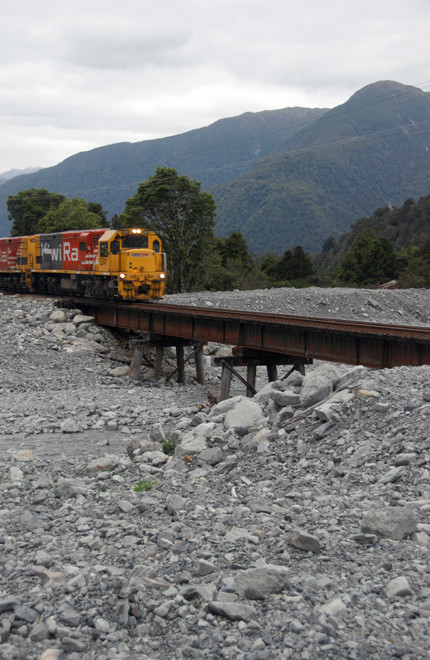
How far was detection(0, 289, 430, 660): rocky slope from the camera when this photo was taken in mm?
4816

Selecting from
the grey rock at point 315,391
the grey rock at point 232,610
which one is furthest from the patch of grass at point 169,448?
the grey rock at point 232,610

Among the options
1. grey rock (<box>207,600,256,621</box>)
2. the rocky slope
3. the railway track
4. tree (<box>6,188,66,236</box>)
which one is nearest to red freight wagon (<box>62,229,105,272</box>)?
the railway track

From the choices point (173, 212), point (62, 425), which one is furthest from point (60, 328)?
point (173, 212)

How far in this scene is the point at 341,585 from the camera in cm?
525

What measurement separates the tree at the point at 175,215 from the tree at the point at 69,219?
15.4 metres

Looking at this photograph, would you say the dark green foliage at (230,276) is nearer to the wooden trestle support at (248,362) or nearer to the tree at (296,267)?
the tree at (296,267)

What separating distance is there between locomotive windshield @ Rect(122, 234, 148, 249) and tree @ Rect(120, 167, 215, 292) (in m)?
21.2

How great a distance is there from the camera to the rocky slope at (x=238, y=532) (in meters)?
4.82

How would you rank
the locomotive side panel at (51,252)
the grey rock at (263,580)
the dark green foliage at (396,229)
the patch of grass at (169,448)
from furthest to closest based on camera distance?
the dark green foliage at (396,229), the locomotive side panel at (51,252), the patch of grass at (169,448), the grey rock at (263,580)

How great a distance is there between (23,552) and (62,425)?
815 cm

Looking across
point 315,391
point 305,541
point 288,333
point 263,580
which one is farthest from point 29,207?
point 263,580

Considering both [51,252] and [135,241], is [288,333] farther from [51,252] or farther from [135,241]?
[51,252]

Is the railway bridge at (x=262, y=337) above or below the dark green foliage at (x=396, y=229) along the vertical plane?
below

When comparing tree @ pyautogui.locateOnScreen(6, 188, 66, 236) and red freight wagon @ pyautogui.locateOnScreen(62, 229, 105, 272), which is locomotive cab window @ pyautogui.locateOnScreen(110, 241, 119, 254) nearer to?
red freight wagon @ pyautogui.locateOnScreen(62, 229, 105, 272)
